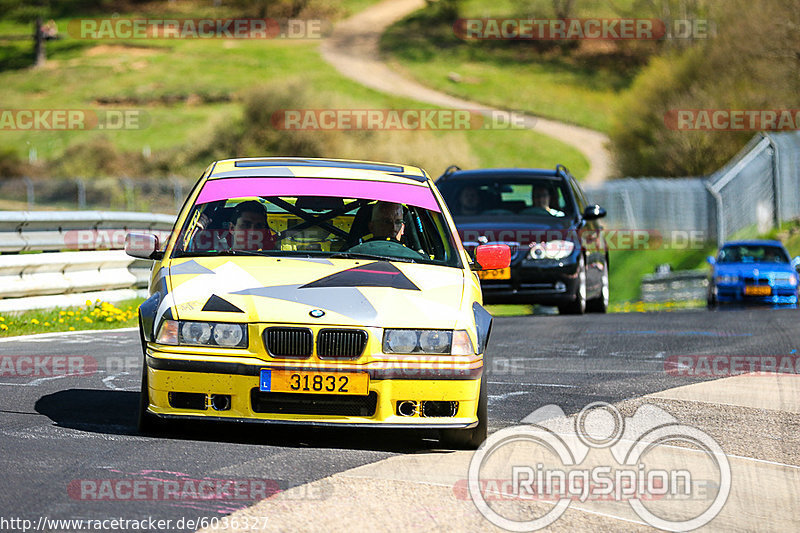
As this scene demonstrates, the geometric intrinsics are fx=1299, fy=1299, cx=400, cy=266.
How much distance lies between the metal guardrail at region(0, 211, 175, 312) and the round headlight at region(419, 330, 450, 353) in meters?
7.60

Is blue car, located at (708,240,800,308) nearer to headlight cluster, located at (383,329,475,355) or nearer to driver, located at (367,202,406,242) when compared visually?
driver, located at (367,202,406,242)

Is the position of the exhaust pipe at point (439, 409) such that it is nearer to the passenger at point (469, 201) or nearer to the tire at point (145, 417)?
the tire at point (145, 417)

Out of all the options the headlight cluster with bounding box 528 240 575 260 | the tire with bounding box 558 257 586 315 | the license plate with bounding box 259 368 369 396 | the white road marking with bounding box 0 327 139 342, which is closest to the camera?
the license plate with bounding box 259 368 369 396

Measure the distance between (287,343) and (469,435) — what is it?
1097mm

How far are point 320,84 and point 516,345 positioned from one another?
7208 centimetres

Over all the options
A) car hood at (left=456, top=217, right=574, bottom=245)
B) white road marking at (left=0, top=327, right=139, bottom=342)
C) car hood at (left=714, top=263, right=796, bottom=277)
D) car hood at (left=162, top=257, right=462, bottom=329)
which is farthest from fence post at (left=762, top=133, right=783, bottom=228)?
car hood at (left=162, top=257, right=462, bottom=329)

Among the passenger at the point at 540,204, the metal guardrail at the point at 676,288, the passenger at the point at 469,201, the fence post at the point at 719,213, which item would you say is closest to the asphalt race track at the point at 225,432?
the passenger at the point at 540,204

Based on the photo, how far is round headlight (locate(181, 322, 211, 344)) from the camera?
661 cm

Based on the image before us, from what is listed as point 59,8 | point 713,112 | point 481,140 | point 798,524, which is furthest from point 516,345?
point 59,8

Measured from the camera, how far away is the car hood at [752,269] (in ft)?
75.0

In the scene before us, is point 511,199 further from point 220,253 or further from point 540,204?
point 220,253

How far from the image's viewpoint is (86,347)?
1168 centimetres

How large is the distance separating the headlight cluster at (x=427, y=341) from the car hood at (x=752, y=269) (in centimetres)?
1715

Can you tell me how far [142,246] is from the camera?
7945 mm
